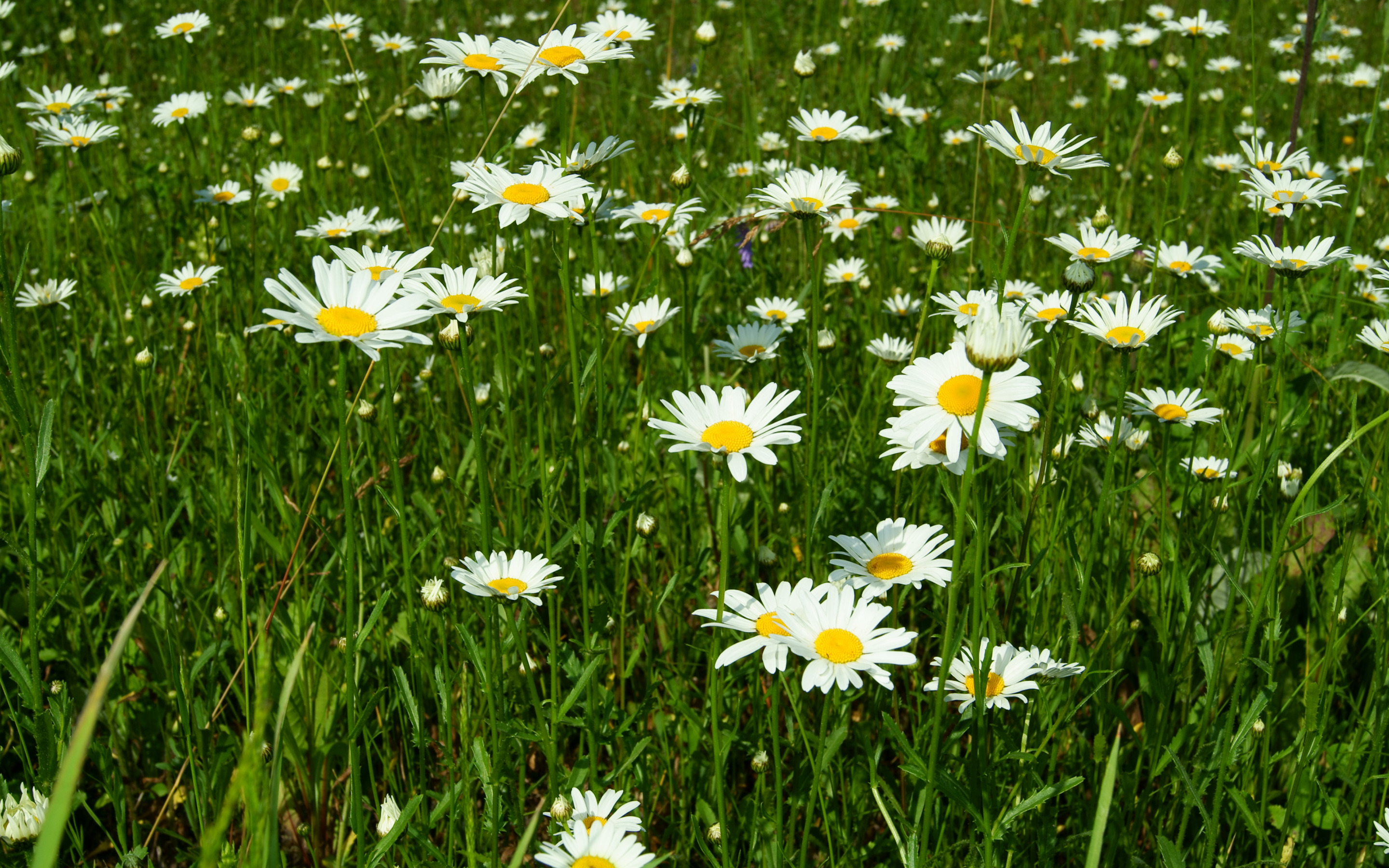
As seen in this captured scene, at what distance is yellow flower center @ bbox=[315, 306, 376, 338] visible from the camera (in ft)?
4.16

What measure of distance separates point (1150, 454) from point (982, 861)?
1328 mm

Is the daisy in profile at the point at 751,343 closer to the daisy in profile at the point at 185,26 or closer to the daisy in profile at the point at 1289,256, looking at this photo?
the daisy in profile at the point at 1289,256

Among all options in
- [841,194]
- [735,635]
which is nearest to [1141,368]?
[841,194]

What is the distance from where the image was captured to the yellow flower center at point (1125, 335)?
1.72 m

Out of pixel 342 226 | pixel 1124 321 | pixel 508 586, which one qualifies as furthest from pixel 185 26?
pixel 1124 321

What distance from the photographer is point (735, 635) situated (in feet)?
5.58

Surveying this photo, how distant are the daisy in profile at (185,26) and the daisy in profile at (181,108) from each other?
24 centimetres

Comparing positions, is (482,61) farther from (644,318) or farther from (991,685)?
(991,685)

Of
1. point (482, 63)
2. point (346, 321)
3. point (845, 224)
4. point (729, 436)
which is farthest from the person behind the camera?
point (845, 224)

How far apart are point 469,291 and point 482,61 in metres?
0.44

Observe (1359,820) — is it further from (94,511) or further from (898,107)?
(898,107)

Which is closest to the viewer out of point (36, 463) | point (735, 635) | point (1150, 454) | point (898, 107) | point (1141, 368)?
point (36, 463)

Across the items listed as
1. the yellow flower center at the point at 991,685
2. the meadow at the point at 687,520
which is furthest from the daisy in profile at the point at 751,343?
the yellow flower center at the point at 991,685

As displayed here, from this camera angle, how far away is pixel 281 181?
3414 mm
